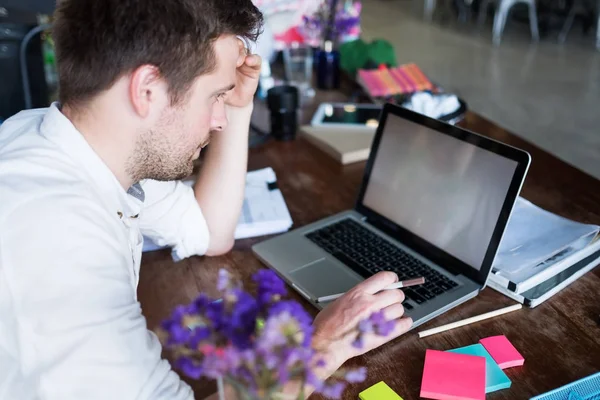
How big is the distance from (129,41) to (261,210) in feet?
2.08

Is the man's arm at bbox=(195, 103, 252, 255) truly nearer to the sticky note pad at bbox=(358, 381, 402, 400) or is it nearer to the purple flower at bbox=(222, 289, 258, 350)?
the sticky note pad at bbox=(358, 381, 402, 400)

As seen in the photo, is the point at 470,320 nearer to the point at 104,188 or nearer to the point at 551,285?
the point at 551,285

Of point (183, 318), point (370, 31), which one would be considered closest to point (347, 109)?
point (183, 318)

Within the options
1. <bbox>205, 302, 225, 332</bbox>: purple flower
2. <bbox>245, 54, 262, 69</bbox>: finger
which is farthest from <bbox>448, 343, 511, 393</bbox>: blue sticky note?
<bbox>245, 54, 262, 69</bbox>: finger

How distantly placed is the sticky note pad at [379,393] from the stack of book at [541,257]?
34 centimetres

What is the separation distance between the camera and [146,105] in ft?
2.92

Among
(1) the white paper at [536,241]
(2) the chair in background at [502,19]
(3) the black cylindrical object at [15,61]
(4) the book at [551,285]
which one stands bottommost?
(2) the chair in background at [502,19]

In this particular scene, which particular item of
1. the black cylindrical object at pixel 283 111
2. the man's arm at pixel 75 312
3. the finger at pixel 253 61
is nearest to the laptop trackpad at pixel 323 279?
the man's arm at pixel 75 312

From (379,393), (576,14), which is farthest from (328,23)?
(576,14)

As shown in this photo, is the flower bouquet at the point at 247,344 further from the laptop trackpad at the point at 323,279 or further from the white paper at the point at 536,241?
the white paper at the point at 536,241

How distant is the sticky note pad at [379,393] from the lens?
0.89 metres

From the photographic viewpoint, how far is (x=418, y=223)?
125 centimetres

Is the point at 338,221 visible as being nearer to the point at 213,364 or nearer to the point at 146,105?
the point at 146,105

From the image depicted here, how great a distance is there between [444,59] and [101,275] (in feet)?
16.4
